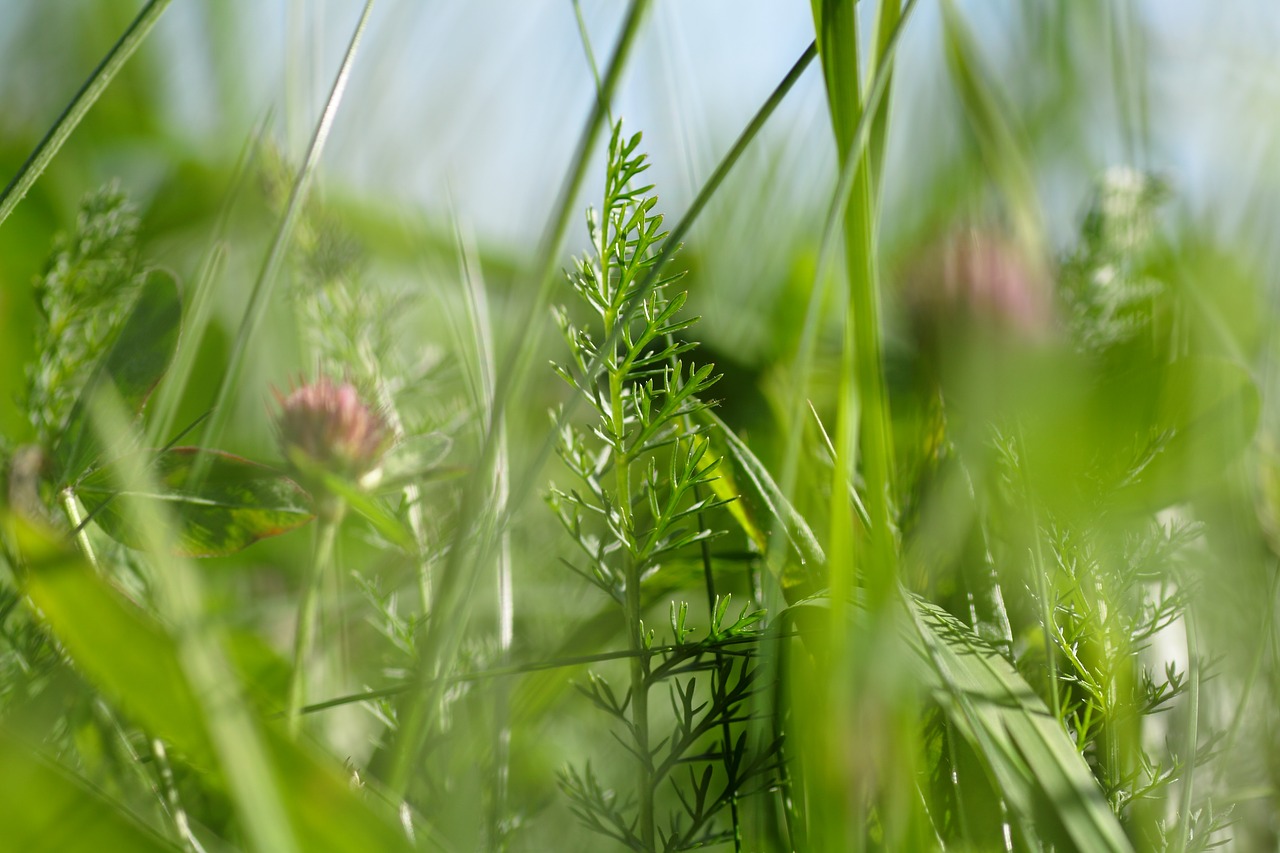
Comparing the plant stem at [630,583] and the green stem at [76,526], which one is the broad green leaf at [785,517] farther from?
the green stem at [76,526]

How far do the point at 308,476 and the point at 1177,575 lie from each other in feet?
0.96

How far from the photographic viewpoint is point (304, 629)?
28cm

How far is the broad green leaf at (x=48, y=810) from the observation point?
16 cm

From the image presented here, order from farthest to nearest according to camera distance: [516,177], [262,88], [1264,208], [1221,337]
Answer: [262,88]
[516,177]
[1264,208]
[1221,337]

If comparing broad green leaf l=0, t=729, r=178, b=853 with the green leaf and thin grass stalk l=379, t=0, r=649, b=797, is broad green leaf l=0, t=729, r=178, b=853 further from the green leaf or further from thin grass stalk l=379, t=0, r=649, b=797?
the green leaf

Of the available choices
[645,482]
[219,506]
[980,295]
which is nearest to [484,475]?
[645,482]

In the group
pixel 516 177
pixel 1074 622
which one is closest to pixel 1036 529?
pixel 1074 622

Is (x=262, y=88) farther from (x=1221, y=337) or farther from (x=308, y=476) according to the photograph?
(x=1221, y=337)

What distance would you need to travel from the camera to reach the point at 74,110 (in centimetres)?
25

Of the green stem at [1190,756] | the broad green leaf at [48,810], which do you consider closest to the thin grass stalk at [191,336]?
the broad green leaf at [48,810]

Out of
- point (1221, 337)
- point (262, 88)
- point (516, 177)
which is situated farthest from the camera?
point (262, 88)

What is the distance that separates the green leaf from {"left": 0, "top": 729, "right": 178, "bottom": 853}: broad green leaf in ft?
0.50

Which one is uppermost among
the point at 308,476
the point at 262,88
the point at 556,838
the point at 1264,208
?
the point at 262,88

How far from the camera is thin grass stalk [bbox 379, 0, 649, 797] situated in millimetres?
183
